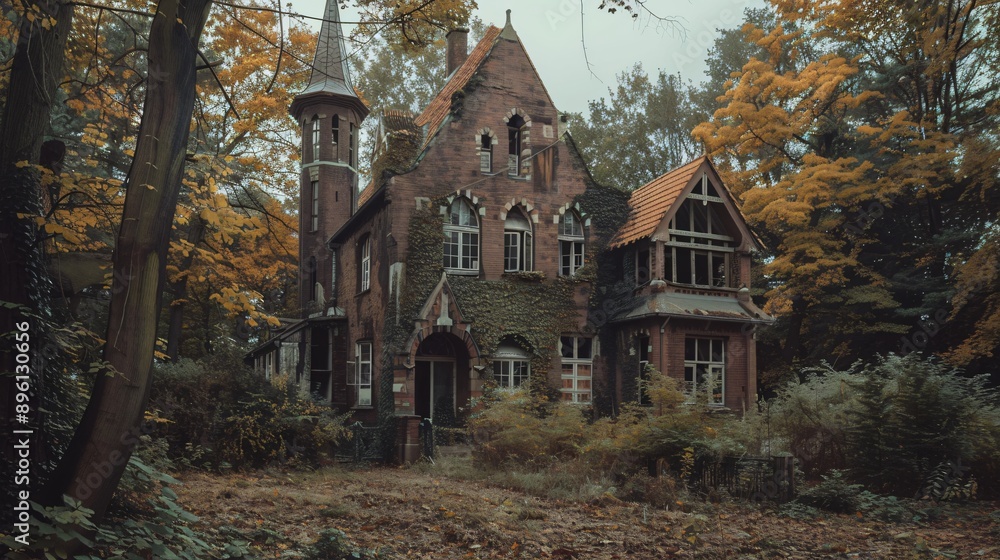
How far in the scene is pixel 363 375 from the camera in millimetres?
24047

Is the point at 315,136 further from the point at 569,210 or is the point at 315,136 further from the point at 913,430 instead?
the point at 913,430

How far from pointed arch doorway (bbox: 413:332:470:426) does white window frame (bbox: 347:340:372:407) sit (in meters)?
1.68

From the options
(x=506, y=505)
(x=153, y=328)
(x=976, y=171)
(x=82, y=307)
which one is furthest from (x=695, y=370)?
(x=153, y=328)

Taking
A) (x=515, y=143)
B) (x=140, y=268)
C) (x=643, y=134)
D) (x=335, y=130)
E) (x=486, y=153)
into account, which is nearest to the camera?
(x=140, y=268)

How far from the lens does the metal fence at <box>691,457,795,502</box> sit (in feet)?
42.4

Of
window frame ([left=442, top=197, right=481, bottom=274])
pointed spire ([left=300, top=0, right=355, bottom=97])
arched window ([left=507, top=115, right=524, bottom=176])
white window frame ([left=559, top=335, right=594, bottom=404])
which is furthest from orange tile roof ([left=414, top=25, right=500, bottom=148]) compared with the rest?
white window frame ([left=559, top=335, right=594, bottom=404])

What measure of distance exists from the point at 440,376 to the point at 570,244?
5.81 metres

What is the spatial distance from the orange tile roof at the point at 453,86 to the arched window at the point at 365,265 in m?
4.01

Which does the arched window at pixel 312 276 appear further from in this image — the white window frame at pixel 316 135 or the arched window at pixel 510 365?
the arched window at pixel 510 365

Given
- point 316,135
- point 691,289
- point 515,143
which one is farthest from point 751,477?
point 316,135

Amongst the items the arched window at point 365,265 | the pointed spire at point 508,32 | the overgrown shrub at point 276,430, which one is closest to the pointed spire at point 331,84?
the arched window at point 365,265

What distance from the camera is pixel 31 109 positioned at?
7.23 metres

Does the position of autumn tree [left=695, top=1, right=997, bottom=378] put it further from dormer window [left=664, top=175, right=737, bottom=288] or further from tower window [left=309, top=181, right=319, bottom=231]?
tower window [left=309, top=181, right=319, bottom=231]

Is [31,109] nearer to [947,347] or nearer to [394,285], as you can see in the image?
[394,285]
